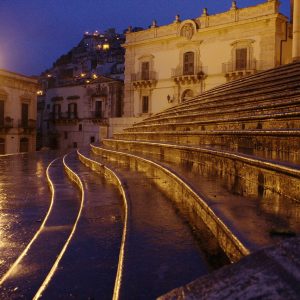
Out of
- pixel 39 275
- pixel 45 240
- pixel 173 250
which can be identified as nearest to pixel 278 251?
pixel 173 250

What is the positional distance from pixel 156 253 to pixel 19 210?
9.11 ft

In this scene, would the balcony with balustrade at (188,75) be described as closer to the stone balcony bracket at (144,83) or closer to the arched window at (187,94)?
the arched window at (187,94)

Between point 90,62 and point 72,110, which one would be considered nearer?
point 72,110

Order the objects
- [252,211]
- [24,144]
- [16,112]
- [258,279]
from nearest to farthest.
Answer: [258,279] → [252,211] → [16,112] → [24,144]

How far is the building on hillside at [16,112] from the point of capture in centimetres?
2838

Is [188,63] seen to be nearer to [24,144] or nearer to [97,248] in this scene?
[24,144]

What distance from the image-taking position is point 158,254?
2418 mm

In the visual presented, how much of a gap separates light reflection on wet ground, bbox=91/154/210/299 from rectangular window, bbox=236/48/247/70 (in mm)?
21412

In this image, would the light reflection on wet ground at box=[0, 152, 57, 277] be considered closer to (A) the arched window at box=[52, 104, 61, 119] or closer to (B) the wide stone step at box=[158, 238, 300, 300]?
(B) the wide stone step at box=[158, 238, 300, 300]

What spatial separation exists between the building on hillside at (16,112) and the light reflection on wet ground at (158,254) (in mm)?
27404

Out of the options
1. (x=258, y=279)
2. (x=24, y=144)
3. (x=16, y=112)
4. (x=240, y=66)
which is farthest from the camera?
(x=24, y=144)

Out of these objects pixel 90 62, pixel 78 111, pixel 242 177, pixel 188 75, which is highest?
pixel 90 62

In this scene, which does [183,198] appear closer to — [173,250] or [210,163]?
[210,163]

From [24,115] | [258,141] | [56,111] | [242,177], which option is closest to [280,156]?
[242,177]
